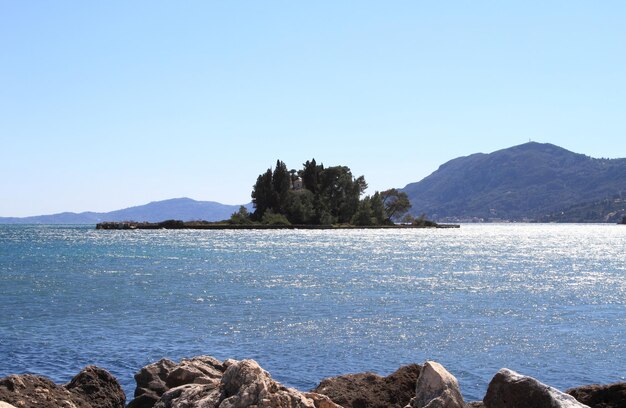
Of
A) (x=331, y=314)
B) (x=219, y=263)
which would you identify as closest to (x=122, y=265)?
(x=219, y=263)

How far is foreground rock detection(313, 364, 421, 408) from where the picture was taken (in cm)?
1358

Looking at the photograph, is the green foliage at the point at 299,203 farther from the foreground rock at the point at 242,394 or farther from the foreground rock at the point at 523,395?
the foreground rock at the point at 523,395

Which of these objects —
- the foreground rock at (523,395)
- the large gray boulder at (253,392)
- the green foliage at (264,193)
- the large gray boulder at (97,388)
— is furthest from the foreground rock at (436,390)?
the green foliage at (264,193)

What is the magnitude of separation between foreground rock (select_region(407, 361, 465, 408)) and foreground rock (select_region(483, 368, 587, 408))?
56 centimetres

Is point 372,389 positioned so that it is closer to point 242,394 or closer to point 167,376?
point 242,394

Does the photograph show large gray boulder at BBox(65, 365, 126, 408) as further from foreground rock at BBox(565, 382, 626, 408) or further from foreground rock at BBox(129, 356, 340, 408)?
foreground rock at BBox(565, 382, 626, 408)

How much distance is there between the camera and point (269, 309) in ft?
121

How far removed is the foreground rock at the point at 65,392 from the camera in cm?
1180

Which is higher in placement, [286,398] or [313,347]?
[286,398]

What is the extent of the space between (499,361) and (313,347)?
6.30 meters

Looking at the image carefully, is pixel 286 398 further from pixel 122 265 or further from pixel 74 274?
pixel 122 265

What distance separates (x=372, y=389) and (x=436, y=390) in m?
2.52

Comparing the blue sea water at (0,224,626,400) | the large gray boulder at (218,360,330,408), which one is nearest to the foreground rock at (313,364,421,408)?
the large gray boulder at (218,360,330,408)

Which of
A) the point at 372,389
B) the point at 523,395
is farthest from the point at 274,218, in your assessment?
the point at 523,395
